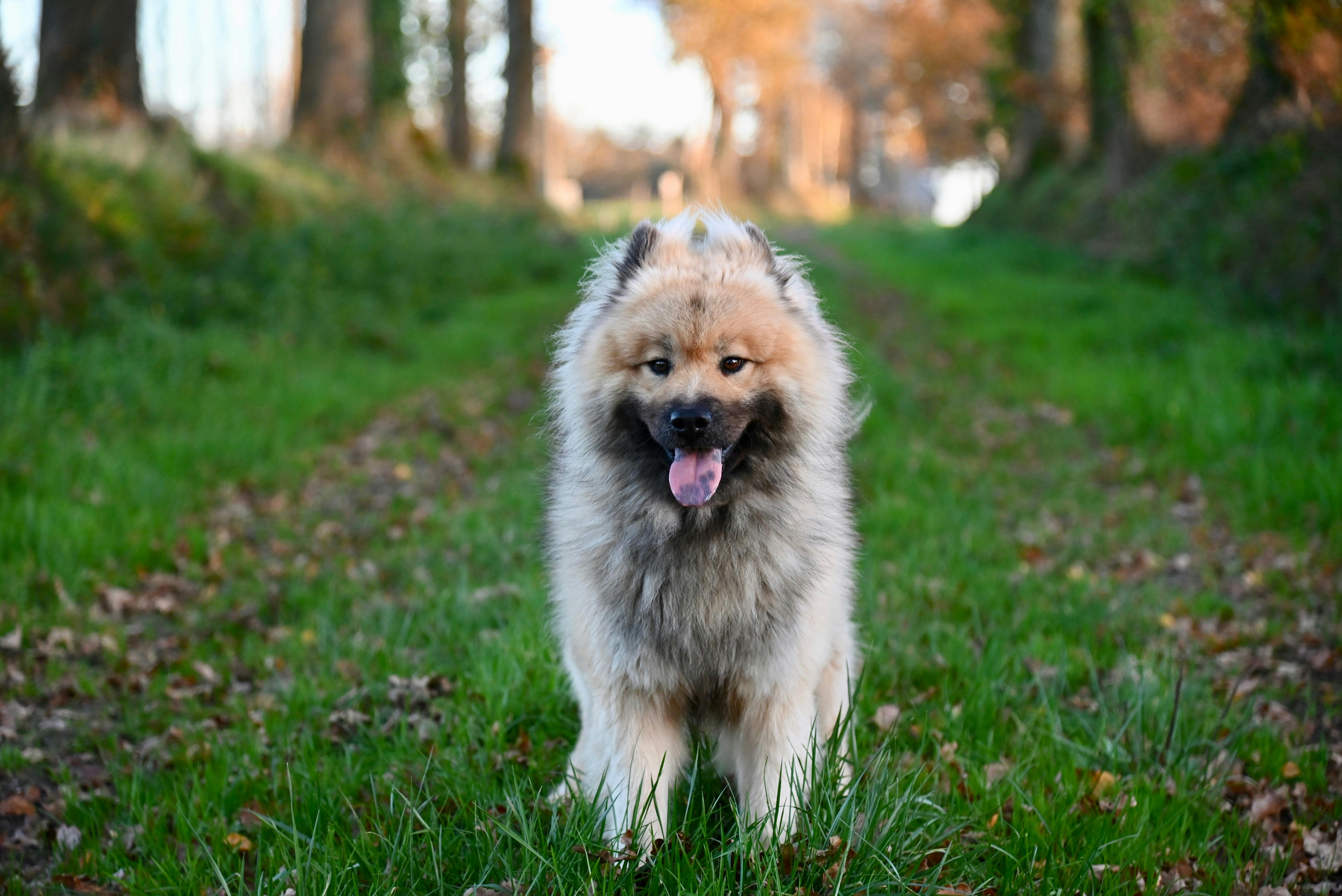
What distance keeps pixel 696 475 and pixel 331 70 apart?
1423 cm

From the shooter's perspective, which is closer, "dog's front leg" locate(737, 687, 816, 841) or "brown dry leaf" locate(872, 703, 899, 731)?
"dog's front leg" locate(737, 687, 816, 841)

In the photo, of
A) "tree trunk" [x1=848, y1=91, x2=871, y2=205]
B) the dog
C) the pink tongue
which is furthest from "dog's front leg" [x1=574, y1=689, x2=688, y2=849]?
"tree trunk" [x1=848, y1=91, x2=871, y2=205]

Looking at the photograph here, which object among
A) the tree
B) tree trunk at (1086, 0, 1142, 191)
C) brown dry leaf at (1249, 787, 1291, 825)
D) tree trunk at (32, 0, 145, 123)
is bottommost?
brown dry leaf at (1249, 787, 1291, 825)

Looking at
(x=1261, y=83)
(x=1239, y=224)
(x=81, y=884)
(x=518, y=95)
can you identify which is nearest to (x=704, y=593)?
(x=81, y=884)

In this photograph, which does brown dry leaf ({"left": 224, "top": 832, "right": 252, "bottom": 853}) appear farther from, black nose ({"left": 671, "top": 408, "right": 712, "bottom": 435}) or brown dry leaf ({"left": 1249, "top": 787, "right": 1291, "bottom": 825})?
brown dry leaf ({"left": 1249, "top": 787, "right": 1291, "bottom": 825})

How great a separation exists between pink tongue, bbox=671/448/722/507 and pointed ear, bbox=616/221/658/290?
611 mm

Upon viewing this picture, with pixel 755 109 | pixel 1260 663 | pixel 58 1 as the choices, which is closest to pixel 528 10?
pixel 58 1

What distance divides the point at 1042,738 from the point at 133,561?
14.6 feet

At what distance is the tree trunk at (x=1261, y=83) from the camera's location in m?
7.44

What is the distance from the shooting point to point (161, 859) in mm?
2971

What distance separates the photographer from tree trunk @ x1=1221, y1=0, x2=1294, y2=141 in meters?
7.44

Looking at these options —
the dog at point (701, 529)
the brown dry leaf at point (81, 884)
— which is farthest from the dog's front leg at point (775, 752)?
the brown dry leaf at point (81, 884)

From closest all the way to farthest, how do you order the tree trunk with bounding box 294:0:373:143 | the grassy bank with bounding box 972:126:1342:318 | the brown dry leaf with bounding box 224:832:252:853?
the brown dry leaf with bounding box 224:832:252:853, the grassy bank with bounding box 972:126:1342:318, the tree trunk with bounding box 294:0:373:143

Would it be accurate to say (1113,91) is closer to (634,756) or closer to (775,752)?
(775,752)
